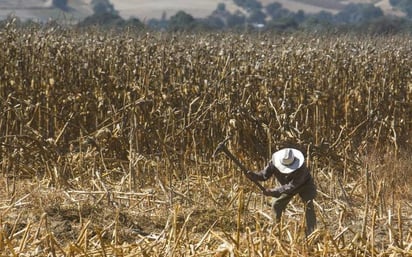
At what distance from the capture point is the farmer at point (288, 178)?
553 cm

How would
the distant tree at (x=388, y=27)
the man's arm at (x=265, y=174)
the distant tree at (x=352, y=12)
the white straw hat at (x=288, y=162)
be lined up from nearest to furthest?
the white straw hat at (x=288, y=162) → the man's arm at (x=265, y=174) → the distant tree at (x=388, y=27) → the distant tree at (x=352, y=12)

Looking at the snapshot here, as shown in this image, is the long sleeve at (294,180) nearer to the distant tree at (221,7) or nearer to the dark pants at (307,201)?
the dark pants at (307,201)

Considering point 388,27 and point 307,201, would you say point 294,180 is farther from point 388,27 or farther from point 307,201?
point 388,27

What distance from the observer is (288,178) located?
18.5 feet

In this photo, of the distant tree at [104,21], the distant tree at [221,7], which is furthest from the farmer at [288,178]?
the distant tree at [221,7]

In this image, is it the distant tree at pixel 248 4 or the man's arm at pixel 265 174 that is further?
the distant tree at pixel 248 4

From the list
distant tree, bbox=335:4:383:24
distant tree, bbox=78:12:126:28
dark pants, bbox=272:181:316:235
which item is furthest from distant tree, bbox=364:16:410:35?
distant tree, bbox=335:4:383:24

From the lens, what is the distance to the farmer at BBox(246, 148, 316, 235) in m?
5.53

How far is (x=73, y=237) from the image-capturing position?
5.74 metres

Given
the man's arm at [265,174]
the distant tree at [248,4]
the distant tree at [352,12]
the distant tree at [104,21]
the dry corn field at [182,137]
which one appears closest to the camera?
the man's arm at [265,174]

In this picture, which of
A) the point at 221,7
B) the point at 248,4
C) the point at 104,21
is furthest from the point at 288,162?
the point at 248,4

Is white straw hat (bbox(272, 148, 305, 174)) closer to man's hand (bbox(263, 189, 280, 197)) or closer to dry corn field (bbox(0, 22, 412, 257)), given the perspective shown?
man's hand (bbox(263, 189, 280, 197))

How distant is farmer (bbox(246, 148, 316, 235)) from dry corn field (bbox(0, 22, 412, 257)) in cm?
16

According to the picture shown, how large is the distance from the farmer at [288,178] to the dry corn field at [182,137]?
160mm
